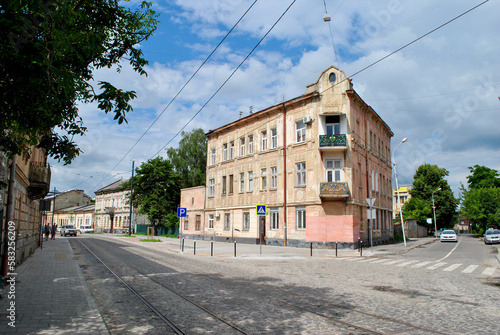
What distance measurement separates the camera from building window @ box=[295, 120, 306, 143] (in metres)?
27.3

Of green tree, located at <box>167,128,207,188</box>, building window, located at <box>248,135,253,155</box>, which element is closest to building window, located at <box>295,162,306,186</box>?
building window, located at <box>248,135,253,155</box>

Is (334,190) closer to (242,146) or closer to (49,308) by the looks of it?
(242,146)

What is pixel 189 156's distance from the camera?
172 feet

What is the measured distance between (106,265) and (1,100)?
11.2 meters

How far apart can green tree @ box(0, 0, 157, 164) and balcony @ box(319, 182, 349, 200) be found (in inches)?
767

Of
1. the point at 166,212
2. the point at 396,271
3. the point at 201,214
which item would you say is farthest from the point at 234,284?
the point at 166,212

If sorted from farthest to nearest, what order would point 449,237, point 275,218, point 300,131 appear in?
point 449,237 < point 275,218 < point 300,131

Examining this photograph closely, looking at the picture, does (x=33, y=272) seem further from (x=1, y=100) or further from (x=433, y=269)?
(x=433, y=269)

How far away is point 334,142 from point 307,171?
2943mm

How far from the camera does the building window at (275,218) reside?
28406 mm

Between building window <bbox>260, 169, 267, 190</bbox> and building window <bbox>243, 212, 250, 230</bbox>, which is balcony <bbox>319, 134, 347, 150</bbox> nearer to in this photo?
building window <bbox>260, 169, 267, 190</bbox>

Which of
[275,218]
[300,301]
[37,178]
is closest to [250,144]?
[275,218]

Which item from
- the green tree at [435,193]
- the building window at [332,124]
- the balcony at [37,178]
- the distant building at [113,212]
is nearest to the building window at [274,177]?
the building window at [332,124]

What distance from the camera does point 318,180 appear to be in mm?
25656
